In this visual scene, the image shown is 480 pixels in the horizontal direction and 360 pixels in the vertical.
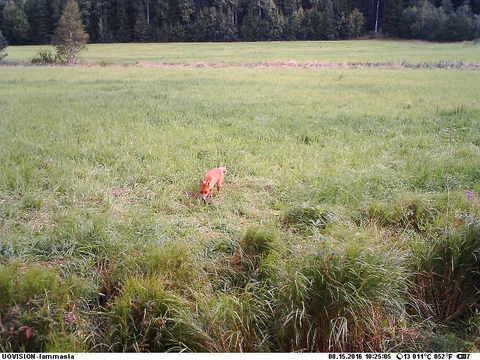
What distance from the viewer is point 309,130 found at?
1083cm

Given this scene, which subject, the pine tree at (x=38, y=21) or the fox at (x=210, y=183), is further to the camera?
the pine tree at (x=38, y=21)

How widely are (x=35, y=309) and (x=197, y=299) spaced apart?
1382mm

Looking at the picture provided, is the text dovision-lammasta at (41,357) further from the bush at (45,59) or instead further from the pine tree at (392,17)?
the pine tree at (392,17)

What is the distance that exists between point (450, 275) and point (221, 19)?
225ft

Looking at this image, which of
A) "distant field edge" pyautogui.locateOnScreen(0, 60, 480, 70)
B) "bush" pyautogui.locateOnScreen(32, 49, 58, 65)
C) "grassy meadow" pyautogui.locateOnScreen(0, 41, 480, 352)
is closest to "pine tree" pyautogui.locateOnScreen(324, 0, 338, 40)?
"distant field edge" pyautogui.locateOnScreen(0, 60, 480, 70)

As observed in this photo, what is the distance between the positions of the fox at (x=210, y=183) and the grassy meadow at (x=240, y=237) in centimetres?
13

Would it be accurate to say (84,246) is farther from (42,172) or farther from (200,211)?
(42,172)

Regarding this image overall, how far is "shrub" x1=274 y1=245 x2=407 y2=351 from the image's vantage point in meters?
4.01

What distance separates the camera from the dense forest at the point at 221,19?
6184cm

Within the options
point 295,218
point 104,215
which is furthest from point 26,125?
point 295,218

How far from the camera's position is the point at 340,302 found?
4.09m

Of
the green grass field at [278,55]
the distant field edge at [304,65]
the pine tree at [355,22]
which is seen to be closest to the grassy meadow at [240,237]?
the distant field edge at [304,65]

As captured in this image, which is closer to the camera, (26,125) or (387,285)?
(387,285)

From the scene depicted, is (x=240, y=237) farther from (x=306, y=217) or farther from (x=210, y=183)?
(x=210, y=183)
